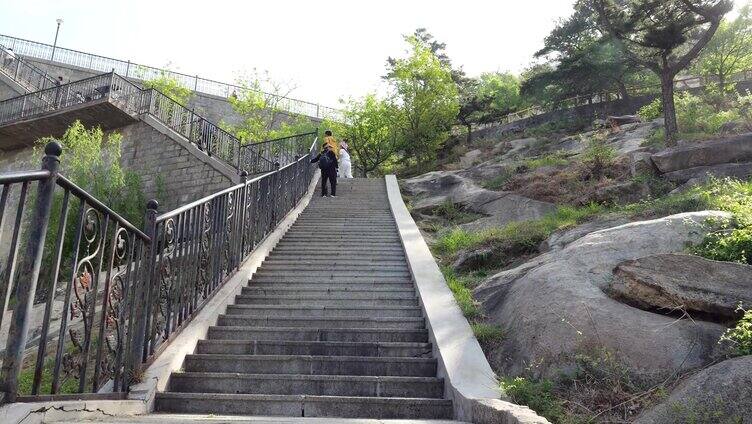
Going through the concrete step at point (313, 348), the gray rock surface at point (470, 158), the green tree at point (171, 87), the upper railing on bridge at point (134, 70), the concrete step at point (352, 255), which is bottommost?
the concrete step at point (313, 348)

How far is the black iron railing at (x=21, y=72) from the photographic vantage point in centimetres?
2369

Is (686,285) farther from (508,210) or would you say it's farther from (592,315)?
(508,210)

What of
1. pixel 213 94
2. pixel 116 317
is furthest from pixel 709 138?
pixel 213 94

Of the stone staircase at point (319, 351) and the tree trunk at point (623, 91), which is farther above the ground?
the tree trunk at point (623, 91)

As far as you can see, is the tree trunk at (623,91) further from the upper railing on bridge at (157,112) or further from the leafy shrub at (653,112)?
the upper railing on bridge at (157,112)

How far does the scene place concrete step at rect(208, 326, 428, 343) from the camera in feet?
17.0

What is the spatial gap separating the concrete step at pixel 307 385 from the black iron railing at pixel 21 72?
79.8 feet

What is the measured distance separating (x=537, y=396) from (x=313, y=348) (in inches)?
86.2

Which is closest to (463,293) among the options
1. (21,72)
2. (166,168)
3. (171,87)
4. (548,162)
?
(548,162)

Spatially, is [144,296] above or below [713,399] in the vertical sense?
above

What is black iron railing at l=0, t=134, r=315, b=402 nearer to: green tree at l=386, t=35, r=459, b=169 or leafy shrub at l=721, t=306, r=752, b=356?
leafy shrub at l=721, t=306, r=752, b=356

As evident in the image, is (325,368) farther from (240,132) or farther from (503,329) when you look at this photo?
(240,132)

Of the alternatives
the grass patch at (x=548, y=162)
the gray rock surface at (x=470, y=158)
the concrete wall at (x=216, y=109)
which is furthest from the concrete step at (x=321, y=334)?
the concrete wall at (x=216, y=109)

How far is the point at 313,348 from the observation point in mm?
4926
